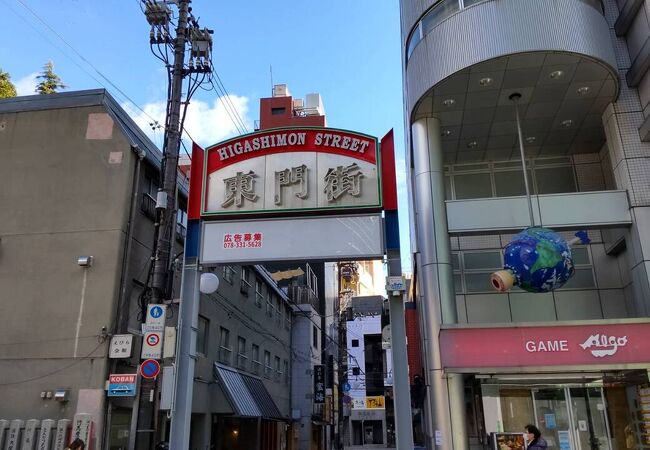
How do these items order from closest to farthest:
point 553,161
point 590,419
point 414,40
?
point 590,419 → point 414,40 → point 553,161

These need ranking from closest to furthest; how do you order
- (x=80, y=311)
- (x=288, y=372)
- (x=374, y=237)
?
1. (x=374, y=237)
2. (x=80, y=311)
3. (x=288, y=372)

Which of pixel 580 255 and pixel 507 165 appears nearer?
pixel 580 255

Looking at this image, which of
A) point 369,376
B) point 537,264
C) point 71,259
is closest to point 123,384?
point 71,259

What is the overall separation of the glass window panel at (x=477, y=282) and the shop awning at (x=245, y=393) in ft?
29.8

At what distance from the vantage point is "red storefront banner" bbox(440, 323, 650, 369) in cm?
1162

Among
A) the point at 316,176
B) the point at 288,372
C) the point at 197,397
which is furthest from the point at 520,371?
the point at 288,372

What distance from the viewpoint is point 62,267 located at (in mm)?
13406

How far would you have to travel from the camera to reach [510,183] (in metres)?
17.3

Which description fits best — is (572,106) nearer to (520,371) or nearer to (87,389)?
(520,371)

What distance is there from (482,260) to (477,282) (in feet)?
2.50

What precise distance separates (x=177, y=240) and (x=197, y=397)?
16.6 ft

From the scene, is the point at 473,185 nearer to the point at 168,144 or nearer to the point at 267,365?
the point at 168,144

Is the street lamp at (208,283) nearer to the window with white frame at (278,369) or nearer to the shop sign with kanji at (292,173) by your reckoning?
the shop sign with kanji at (292,173)

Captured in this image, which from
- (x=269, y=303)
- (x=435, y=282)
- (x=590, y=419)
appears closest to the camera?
(x=590, y=419)
